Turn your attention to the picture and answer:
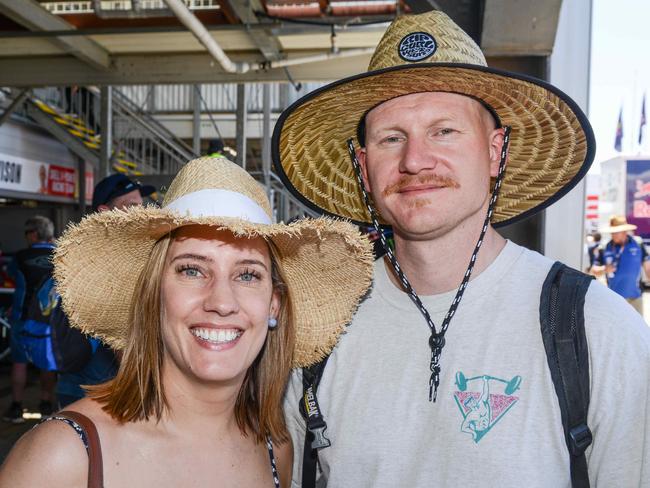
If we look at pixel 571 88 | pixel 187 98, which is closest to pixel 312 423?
pixel 571 88

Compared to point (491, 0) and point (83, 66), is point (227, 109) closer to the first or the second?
point (83, 66)

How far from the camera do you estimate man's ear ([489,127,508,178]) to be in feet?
6.85

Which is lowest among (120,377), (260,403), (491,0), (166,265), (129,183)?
(260,403)

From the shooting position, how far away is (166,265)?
192cm

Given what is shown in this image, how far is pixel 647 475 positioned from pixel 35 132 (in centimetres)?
1233

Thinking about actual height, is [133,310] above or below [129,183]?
below

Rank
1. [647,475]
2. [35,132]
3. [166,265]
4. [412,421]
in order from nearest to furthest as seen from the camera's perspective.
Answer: [647,475]
[412,421]
[166,265]
[35,132]

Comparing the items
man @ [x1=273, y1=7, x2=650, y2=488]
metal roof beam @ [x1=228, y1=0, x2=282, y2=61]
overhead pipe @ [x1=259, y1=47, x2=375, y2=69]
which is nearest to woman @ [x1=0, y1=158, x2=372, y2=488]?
man @ [x1=273, y1=7, x2=650, y2=488]

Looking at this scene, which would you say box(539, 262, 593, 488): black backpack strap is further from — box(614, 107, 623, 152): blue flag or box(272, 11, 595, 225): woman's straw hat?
box(614, 107, 623, 152): blue flag

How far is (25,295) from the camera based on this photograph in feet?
20.1

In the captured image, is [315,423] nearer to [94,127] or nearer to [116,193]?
[116,193]

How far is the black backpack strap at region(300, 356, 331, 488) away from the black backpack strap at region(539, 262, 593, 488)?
0.68 meters

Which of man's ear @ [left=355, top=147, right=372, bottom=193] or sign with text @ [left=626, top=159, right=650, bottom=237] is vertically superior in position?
sign with text @ [left=626, top=159, right=650, bottom=237]

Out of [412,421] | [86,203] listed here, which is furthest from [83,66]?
[412,421]
